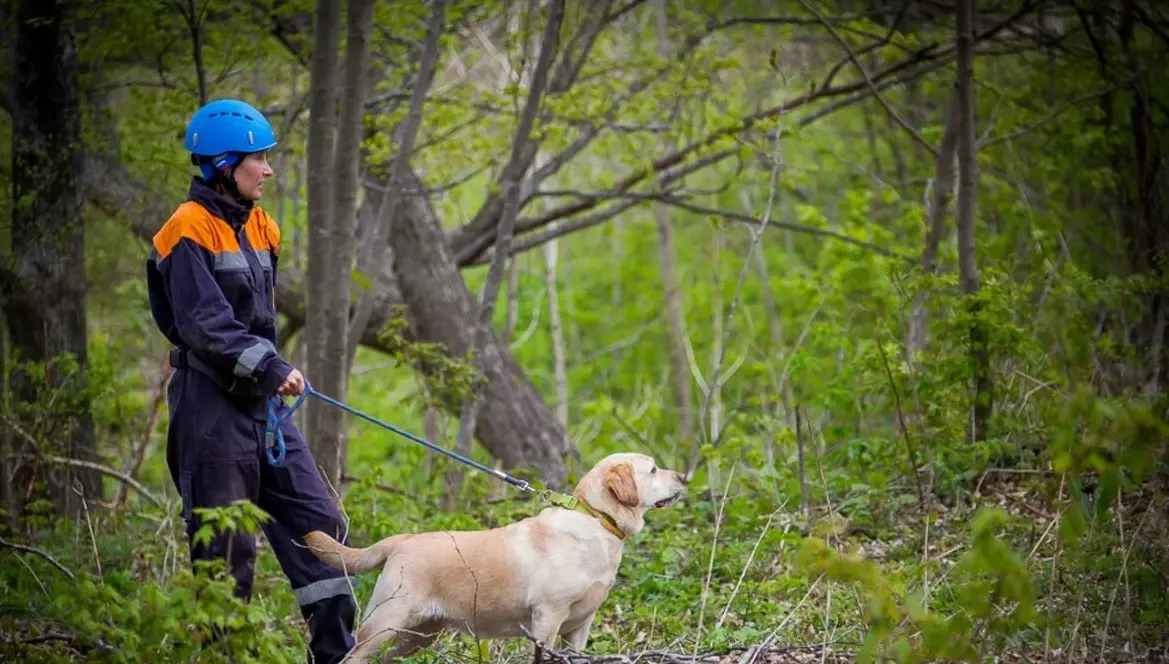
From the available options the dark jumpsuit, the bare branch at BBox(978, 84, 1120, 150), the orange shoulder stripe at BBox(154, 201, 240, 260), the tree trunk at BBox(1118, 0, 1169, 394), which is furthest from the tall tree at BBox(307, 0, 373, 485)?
the tree trunk at BBox(1118, 0, 1169, 394)

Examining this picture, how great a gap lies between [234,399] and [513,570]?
4.82 feet

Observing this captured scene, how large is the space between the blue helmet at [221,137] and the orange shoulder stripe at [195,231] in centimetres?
22

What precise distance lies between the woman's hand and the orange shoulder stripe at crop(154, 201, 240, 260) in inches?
25.9

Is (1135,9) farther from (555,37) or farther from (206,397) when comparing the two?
(206,397)

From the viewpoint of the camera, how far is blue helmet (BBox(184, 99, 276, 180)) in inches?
209

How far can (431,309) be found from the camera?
1162 centimetres

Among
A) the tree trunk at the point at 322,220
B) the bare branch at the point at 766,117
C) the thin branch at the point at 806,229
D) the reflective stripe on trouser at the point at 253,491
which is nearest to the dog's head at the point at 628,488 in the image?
the reflective stripe on trouser at the point at 253,491

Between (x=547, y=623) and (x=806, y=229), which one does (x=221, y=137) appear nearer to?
(x=547, y=623)

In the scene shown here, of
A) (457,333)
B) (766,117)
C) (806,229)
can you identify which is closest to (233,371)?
(457,333)

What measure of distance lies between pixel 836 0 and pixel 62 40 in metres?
6.97

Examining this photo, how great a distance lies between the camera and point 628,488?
5191mm

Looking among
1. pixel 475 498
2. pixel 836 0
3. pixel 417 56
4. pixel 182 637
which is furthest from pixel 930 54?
pixel 182 637

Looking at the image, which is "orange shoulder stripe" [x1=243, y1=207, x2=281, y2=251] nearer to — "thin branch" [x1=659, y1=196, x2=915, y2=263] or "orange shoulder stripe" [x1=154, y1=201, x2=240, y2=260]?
"orange shoulder stripe" [x1=154, y1=201, x2=240, y2=260]

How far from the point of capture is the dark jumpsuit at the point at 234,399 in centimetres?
513
